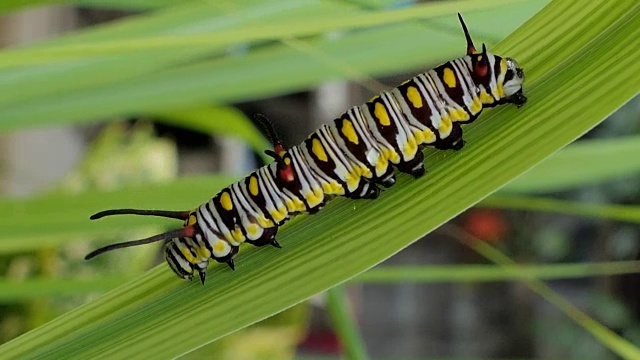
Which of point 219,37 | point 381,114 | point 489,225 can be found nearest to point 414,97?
point 381,114

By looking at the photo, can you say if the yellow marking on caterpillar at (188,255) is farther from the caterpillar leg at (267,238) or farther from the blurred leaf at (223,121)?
the blurred leaf at (223,121)

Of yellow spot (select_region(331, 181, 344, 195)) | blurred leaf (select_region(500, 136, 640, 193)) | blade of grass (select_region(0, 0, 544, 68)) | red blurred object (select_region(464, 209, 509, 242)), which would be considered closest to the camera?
blade of grass (select_region(0, 0, 544, 68))

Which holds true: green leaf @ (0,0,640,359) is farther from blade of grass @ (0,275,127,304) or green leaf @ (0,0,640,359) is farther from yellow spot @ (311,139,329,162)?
blade of grass @ (0,275,127,304)

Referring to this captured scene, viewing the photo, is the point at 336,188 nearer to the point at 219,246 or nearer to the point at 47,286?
the point at 219,246

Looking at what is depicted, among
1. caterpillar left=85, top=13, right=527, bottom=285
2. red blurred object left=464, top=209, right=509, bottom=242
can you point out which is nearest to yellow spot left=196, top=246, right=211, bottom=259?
caterpillar left=85, top=13, right=527, bottom=285

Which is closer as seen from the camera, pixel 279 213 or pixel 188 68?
pixel 279 213
